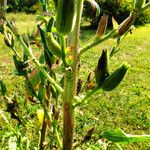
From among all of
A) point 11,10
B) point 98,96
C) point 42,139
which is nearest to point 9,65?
point 98,96

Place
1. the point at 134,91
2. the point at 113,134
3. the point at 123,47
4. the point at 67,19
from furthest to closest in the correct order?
the point at 123,47 < the point at 134,91 < the point at 113,134 < the point at 67,19

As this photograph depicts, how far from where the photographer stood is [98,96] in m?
5.71

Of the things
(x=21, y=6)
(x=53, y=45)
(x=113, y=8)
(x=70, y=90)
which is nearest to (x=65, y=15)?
(x=53, y=45)

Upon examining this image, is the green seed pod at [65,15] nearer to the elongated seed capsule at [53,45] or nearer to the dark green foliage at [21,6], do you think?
the elongated seed capsule at [53,45]

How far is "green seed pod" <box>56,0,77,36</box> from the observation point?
3.05 feet

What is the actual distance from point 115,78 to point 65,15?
10.7 inches

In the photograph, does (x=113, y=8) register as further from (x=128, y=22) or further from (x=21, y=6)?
(x=128, y=22)

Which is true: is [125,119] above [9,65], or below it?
below

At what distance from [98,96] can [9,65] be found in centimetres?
242

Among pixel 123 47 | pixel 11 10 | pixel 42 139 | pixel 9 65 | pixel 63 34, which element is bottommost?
pixel 42 139

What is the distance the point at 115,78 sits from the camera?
43.4 inches

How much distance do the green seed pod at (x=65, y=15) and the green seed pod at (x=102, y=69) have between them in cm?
16

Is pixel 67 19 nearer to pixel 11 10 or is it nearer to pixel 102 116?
pixel 102 116

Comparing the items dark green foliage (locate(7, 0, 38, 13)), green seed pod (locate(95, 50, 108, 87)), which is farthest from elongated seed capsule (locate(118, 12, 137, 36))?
dark green foliage (locate(7, 0, 38, 13))
